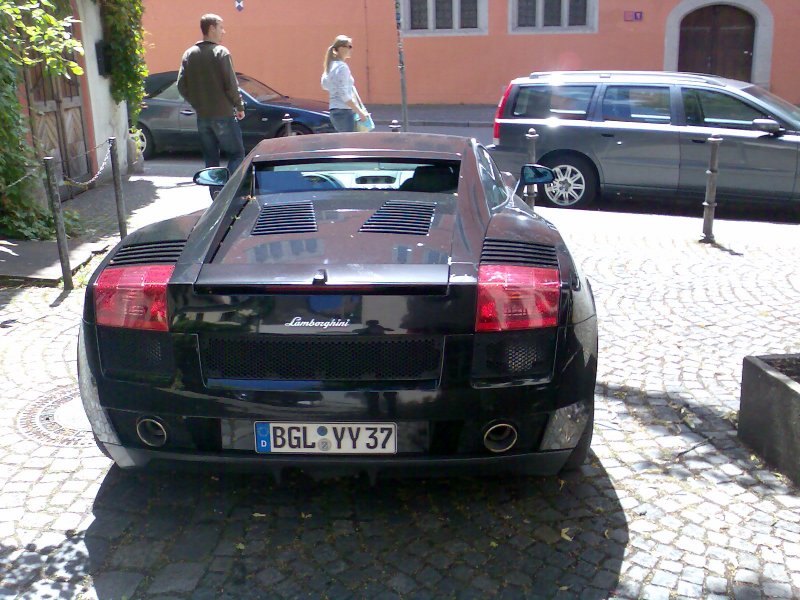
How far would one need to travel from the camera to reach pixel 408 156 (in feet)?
14.8

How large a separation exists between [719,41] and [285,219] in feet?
66.5

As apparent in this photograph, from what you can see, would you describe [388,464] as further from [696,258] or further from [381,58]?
[381,58]

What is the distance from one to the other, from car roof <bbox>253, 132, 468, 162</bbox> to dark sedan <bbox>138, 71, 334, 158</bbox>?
1027 cm

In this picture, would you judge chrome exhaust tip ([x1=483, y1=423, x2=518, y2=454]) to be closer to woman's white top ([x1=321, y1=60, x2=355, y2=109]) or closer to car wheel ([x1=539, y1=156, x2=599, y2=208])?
car wheel ([x1=539, y1=156, x2=599, y2=208])

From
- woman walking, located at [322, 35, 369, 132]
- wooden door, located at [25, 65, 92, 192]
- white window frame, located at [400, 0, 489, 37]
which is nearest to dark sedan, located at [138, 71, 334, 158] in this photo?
woman walking, located at [322, 35, 369, 132]

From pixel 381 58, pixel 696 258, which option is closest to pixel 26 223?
pixel 696 258

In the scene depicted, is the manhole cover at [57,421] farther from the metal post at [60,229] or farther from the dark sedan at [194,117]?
the dark sedan at [194,117]

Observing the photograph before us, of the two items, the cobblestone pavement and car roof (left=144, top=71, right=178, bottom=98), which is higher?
car roof (left=144, top=71, right=178, bottom=98)

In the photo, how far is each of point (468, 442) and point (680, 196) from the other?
802 cm

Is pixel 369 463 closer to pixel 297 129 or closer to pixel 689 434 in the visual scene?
pixel 689 434

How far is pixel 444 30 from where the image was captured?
23516mm

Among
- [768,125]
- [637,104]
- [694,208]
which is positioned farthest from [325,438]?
[694,208]

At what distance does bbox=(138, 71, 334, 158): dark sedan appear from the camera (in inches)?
600

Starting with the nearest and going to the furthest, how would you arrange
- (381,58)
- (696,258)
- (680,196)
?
(696,258) → (680,196) → (381,58)
